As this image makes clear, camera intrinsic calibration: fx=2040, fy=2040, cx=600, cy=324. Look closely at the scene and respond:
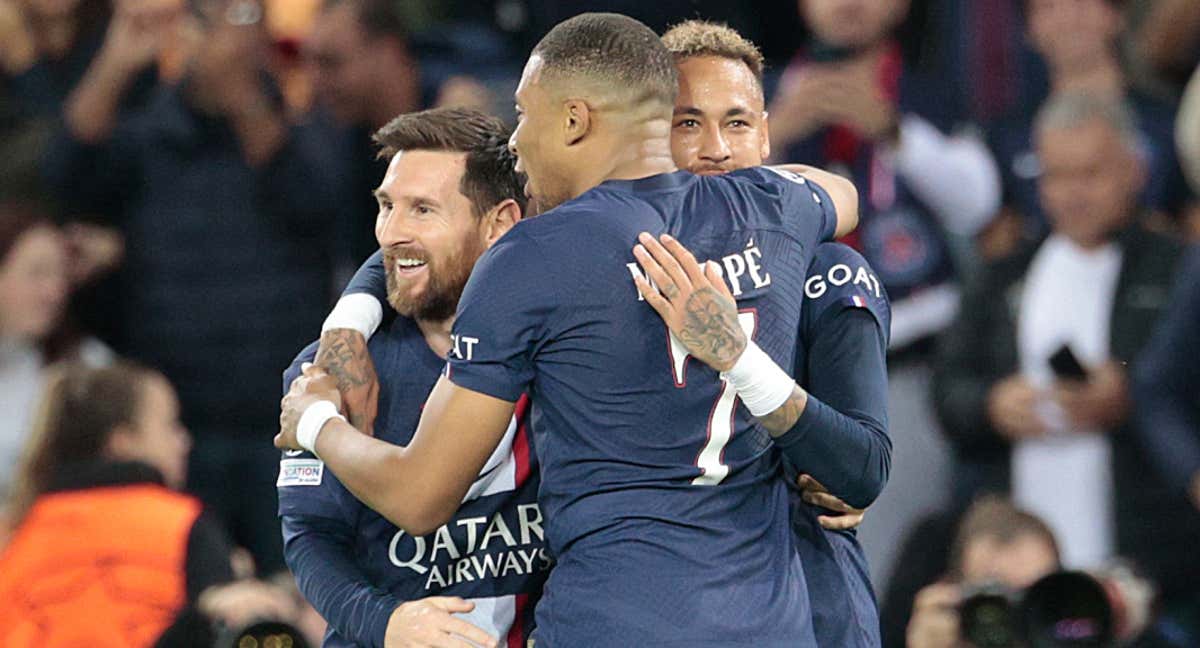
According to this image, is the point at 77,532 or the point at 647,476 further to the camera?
the point at 77,532

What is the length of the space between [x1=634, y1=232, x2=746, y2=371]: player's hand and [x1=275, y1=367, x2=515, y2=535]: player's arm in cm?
36

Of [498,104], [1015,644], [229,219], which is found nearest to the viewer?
[1015,644]

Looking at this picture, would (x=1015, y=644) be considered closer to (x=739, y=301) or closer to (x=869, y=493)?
(x=869, y=493)

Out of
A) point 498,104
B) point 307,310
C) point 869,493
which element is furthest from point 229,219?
point 869,493

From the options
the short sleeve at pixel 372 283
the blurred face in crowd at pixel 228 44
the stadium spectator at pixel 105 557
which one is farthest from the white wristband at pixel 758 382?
the blurred face in crowd at pixel 228 44

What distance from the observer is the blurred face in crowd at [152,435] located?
260 inches

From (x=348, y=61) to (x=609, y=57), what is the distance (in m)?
4.25

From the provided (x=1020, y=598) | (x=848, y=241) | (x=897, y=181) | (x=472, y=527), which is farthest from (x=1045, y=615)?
(x=897, y=181)

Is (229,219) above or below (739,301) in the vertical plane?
below

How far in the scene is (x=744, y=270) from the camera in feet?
12.8

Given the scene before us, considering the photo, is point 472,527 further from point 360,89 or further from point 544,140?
point 360,89

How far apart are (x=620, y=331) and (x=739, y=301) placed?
261 millimetres

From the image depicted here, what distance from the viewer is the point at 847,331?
419 centimetres

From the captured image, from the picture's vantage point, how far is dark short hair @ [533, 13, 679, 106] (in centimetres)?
392
